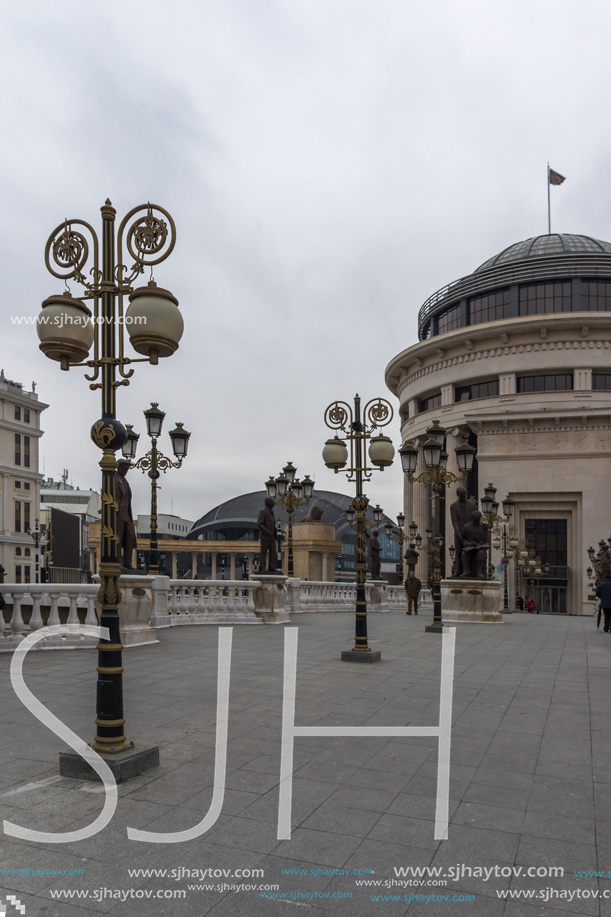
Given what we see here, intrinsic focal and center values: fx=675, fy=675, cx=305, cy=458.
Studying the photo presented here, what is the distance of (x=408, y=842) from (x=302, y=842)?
2.21ft

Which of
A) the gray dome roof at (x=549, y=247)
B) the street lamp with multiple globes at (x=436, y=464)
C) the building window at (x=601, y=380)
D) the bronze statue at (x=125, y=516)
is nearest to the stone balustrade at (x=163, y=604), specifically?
the bronze statue at (x=125, y=516)

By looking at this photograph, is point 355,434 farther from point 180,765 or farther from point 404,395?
point 404,395

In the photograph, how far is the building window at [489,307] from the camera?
5447cm

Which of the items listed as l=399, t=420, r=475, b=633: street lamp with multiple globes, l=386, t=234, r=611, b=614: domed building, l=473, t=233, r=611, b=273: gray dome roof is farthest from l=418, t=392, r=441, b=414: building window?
l=399, t=420, r=475, b=633: street lamp with multiple globes

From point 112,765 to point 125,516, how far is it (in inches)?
382

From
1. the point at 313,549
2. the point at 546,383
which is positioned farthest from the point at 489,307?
the point at 313,549

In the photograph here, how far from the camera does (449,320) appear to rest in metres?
59.0

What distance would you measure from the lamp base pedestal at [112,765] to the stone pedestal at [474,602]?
18812mm

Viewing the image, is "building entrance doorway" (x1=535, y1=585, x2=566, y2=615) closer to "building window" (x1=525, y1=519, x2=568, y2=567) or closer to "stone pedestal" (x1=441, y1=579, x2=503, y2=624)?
"building window" (x1=525, y1=519, x2=568, y2=567)

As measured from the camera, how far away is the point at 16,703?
805 cm

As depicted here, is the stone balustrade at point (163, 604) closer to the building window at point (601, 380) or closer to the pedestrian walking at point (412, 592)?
the pedestrian walking at point (412, 592)

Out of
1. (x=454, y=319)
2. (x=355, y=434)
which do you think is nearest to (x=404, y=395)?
(x=454, y=319)

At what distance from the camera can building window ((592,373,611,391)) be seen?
49406mm

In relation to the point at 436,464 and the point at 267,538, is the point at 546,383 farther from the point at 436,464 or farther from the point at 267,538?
the point at 267,538
